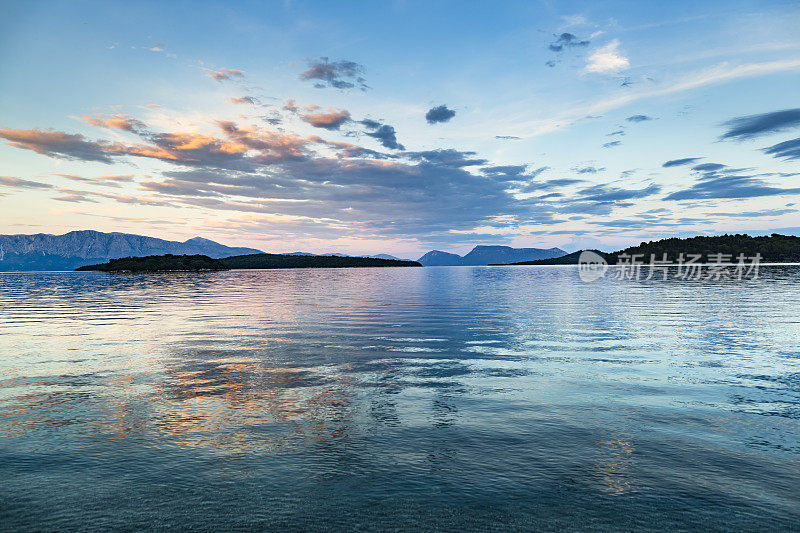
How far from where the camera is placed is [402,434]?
45.1ft

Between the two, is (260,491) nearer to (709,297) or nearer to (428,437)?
(428,437)

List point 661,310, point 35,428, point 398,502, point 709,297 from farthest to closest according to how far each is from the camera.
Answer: point 709,297
point 661,310
point 35,428
point 398,502

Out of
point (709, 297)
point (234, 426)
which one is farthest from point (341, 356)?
point (709, 297)

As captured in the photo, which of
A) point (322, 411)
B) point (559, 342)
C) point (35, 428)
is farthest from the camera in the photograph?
point (559, 342)

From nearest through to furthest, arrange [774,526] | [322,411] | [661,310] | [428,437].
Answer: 1. [774,526]
2. [428,437]
3. [322,411]
4. [661,310]

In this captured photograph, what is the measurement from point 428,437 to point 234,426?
6.32 m

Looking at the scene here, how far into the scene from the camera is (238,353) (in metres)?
27.5

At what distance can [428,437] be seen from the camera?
13.4 meters

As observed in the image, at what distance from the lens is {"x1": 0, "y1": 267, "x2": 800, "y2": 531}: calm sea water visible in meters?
9.29

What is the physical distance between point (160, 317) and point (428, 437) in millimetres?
42380

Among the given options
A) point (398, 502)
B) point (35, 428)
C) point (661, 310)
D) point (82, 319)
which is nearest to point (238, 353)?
point (35, 428)

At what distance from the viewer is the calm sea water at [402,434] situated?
9289 mm

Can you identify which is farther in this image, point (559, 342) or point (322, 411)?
point (559, 342)

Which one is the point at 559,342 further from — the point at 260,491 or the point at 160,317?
the point at 160,317
